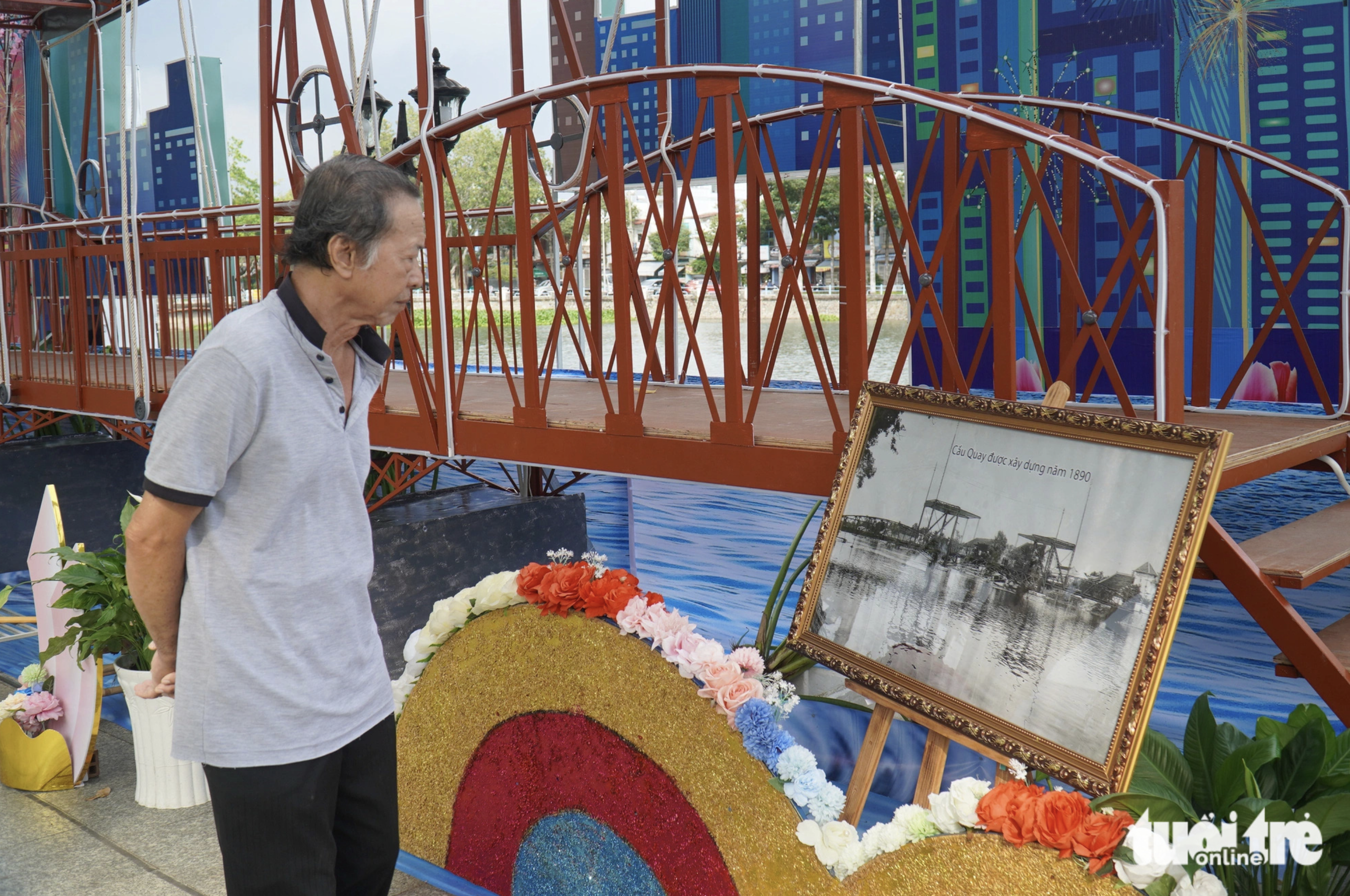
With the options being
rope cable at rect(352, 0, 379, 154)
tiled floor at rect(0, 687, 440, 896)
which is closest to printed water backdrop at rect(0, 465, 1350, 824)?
Result: tiled floor at rect(0, 687, 440, 896)

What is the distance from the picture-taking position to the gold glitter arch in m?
1.65

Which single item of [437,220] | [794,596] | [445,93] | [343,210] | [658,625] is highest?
[445,93]

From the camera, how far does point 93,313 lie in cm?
994

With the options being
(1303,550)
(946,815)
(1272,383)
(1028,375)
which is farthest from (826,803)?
(1028,375)

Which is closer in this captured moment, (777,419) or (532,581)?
(532,581)

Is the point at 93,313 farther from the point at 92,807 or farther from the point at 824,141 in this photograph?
the point at 824,141

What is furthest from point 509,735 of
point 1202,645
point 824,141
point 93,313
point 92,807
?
point 93,313

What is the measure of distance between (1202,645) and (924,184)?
4.11 m

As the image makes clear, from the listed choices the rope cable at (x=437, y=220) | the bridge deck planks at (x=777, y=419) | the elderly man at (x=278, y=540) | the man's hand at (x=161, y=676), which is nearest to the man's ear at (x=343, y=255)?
Answer: the elderly man at (x=278, y=540)

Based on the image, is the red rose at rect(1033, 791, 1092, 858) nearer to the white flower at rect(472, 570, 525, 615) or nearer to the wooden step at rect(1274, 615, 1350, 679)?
the wooden step at rect(1274, 615, 1350, 679)

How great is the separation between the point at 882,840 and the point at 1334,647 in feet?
4.42

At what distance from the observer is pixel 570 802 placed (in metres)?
2.46

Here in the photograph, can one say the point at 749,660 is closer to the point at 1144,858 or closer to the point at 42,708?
the point at 1144,858

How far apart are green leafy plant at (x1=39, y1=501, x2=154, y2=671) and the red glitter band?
1421 mm
